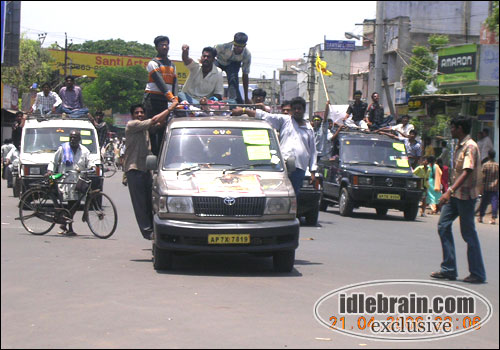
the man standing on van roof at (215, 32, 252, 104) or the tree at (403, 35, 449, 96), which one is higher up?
the tree at (403, 35, 449, 96)

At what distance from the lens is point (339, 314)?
7.10m

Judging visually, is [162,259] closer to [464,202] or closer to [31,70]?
[464,202]

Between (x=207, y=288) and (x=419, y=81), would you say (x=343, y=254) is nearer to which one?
(x=207, y=288)

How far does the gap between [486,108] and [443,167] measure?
17.2 feet

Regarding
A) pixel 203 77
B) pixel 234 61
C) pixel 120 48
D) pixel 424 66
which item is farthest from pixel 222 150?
pixel 424 66

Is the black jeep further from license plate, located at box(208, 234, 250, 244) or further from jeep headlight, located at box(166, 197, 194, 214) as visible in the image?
jeep headlight, located at box(166, 197, 194, 214)

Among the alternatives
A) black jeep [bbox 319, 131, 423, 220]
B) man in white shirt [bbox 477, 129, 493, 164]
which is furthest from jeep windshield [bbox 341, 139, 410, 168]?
man in white shirt [bbox 477, 129, 493, 164]

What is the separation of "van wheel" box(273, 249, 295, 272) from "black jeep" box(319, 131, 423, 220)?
8298 millimetres

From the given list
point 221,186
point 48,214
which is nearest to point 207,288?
point 221,186

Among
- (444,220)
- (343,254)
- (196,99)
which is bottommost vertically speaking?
(343,254)

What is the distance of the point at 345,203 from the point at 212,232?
953 centimetres

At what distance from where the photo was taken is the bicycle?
41.5 ft

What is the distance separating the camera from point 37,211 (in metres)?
12.9

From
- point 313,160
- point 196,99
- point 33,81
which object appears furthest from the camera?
point 33,81
